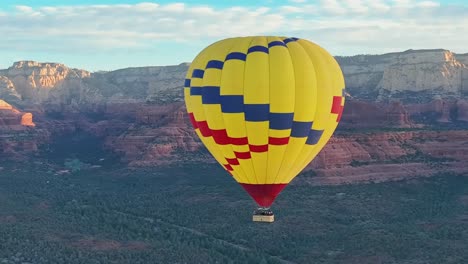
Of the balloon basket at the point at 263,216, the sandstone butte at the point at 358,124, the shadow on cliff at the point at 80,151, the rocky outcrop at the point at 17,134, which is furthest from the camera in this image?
the shadow on cliff at the point at 80,151

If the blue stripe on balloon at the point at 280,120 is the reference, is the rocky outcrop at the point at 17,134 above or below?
below

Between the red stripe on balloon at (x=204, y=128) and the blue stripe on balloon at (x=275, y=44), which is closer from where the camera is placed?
the blue stripe on balloon at (x=275, y=44)

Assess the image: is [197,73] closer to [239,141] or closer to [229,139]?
[229,139]

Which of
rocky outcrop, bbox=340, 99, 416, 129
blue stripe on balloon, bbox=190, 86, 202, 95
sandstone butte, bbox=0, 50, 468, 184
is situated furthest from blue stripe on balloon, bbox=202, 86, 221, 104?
rocky outcrop, bbox=340, 99, 416, 129

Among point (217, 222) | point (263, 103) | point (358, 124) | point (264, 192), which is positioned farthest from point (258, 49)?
point (358, 124)

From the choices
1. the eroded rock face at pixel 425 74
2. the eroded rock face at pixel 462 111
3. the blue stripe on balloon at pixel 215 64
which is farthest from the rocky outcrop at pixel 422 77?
the blue stripe on balloon at pixel 215 64

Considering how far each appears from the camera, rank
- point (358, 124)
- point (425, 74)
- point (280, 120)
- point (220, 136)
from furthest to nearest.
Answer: point (425, 74), point (358, 124), point (220, 136), point (280, 120)

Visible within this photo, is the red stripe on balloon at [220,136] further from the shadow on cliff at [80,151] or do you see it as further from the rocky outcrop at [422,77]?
the rocky outcrop at [422,77]
